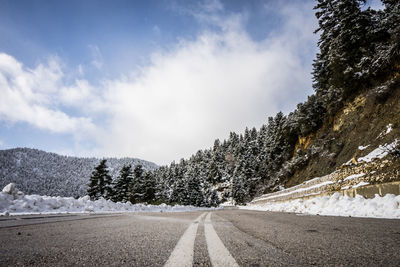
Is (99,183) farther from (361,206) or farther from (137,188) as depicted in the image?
(361,206)

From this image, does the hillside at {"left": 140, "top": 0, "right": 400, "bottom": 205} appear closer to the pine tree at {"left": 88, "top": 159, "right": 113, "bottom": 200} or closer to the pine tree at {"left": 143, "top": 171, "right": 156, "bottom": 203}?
the pine tree at {"left": 143, "top": 171, "right": 156, "bottom": 203}

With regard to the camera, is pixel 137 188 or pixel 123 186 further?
pixel 137 188

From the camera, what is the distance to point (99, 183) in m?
41.0

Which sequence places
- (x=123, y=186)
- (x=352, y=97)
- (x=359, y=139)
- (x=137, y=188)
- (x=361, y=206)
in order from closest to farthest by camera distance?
(x=361, y=206)
(x=359, y=139)
(x=352, y=97)
(x=123, y=186)
(x=137, y=188)

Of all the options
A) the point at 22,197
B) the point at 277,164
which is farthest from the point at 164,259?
the point at 277,164

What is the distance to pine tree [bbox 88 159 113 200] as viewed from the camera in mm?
40406

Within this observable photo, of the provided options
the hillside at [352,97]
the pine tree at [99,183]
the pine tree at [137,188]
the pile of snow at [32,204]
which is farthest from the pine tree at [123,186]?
the pile of snow at [32,204]

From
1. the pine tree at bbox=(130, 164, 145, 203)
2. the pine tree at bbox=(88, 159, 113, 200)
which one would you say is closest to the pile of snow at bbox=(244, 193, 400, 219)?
the pine tree at bbox=(88, 159, 113, 200)

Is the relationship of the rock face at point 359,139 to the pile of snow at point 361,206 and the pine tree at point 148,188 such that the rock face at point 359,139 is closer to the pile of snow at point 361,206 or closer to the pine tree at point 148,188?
the pile of snow at point 361,206

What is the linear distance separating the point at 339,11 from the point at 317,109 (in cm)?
1139

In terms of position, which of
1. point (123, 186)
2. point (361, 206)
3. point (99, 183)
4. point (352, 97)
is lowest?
point (361, 206)

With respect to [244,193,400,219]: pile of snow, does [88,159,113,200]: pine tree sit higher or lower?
higher

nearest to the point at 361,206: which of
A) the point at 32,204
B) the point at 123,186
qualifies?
the point at 32,204

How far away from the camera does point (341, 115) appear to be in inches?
845
